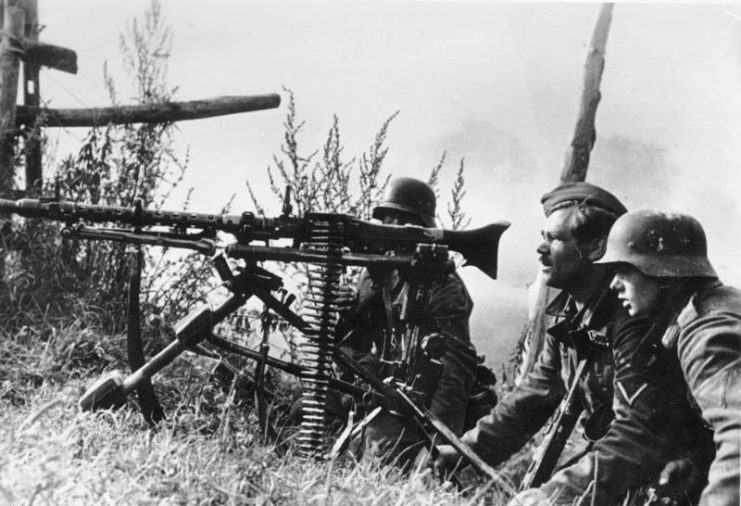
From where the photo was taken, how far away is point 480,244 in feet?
14.5

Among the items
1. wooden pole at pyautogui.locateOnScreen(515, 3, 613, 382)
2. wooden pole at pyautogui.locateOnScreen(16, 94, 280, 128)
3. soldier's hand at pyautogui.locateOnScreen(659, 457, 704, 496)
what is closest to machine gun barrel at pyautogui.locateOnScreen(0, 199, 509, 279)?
soldier's hand at pyautogui.locateOnScreen(659, 457, 704, 496)

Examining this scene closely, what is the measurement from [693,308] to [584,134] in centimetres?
363

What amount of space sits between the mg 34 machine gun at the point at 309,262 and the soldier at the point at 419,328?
22cm

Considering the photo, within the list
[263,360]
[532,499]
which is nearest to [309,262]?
[263,360]

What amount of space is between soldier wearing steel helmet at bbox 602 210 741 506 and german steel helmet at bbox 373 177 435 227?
7.27ft

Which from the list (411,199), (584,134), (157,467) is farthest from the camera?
(584,134)

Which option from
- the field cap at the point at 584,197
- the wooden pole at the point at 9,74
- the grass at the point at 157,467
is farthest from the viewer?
the wooden pole at the point at 9,74

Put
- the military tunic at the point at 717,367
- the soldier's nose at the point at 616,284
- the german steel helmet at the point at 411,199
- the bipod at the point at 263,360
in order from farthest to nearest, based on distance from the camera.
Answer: the german steel helmet at the point at 411,199 → the bipod at the point at 263,360 → the soldier's nose at the point at 616,284 → the military tunic at the point at 717,367

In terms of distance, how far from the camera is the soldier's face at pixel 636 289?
11.7ft

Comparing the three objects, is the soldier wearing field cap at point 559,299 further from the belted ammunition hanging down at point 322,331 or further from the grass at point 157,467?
the belted ammunition hanging down at point 322,331

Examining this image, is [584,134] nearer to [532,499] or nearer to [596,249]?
[596,249]

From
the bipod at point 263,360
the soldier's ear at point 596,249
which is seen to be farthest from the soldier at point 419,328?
the soldier's ear at point 596,249

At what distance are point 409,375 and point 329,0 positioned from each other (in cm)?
275

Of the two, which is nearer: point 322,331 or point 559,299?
point 322,331
